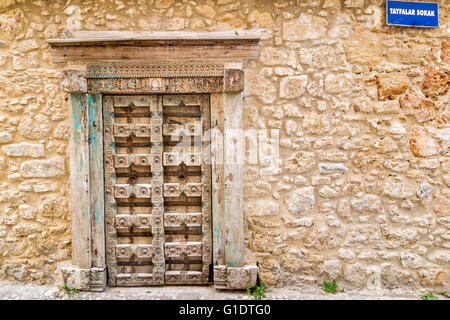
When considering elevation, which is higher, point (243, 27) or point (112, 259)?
point (243, 27)

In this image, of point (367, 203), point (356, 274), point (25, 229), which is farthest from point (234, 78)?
point (25, 229)

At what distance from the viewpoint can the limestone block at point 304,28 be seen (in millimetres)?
2686

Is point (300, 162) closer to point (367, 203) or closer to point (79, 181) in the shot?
point (367, 203)

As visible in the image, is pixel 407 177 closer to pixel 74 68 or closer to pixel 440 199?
pixel 440 199

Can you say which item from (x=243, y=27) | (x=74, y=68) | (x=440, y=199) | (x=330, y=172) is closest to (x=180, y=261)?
(x=330, y=172)

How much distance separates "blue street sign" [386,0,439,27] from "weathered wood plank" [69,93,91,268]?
2.86 meters

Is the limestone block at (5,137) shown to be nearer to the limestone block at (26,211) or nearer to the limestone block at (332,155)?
the limestone block at (26,211)

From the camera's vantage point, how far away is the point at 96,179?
8.99 feet

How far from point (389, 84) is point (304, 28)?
93cm

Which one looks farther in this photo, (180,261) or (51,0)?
Answer: (180,261)

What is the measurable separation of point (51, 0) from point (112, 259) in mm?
2411

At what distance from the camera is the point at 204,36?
2.61 m

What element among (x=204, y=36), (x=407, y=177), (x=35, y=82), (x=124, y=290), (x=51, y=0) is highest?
(x=51, y=0)

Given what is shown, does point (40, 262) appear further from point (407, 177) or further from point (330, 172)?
point (407, 177)
